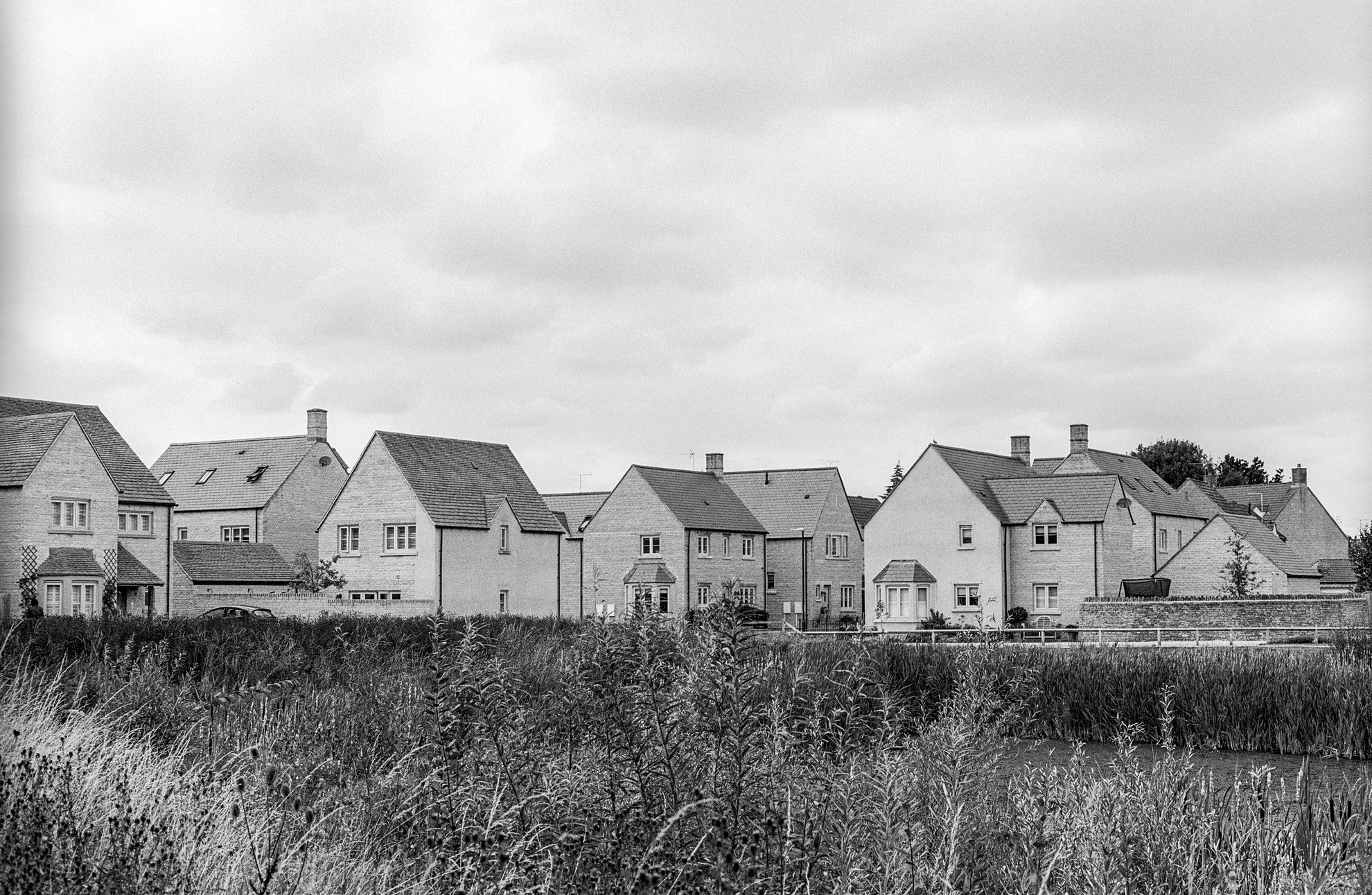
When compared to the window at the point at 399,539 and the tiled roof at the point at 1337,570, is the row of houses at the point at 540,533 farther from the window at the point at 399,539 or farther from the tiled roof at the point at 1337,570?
the tiled roof at the point at 1337,570

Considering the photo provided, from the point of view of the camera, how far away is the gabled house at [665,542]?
62094 millimetres

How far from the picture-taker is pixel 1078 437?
7025 cm

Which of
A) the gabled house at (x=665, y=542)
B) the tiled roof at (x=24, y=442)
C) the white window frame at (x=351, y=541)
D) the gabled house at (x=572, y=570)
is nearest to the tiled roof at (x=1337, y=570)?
the gabled house at (x=665, y=542)

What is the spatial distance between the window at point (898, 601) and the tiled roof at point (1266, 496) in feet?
111

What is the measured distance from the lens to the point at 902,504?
58344mm

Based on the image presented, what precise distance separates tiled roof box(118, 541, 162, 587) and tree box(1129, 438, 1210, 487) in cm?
7558

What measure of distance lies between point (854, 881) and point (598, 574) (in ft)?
192

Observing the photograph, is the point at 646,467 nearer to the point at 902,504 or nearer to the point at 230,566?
the point at 902,504

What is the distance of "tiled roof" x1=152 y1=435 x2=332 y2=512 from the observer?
63500mm

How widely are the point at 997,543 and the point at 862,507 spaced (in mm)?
29428

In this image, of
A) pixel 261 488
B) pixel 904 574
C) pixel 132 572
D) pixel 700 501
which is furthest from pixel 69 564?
pixel 904 574

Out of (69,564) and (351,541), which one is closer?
(69,564)

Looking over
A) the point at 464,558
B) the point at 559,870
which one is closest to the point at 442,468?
the point at 464,558

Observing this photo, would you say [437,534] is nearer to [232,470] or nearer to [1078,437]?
[232,470]
